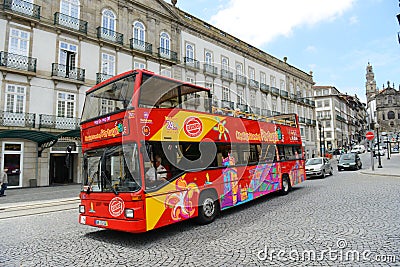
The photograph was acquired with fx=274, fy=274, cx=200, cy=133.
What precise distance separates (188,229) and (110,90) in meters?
4.42

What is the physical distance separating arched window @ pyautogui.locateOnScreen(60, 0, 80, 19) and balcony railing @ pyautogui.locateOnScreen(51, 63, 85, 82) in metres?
4.71

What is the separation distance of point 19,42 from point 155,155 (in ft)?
67.2

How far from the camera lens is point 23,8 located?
21.0 meters

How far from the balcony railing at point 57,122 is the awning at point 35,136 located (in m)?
1.23

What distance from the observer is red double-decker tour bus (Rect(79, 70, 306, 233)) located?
20.9 ft

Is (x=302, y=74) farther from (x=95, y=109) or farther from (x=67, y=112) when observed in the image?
(x=95, y=109)

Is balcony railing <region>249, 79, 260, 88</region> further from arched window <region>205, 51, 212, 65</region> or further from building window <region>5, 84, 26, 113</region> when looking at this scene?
building window <region>5, 84, 26, 113</region>

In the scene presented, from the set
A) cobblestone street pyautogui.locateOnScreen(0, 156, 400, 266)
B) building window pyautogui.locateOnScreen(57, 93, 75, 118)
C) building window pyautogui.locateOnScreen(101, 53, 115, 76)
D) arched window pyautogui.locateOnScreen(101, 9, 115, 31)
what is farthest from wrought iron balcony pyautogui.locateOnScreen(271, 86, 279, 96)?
cobblestone street pyautogui.locateOnScreen(0, 156, 400, 266)

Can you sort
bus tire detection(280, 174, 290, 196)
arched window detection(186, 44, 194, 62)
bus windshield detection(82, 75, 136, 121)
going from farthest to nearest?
arched window detection(186, 44, 194, 62)
bus tire detection(280, 174, 290, 196)
bus windshield detection(82, 75, 136, 121)

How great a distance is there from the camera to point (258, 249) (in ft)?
18.3

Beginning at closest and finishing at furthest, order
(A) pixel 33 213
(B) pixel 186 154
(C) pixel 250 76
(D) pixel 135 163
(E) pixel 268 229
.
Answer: (D) pixel 135 163
(E) pixel 268 229
(B) pixel 186 154
(A) pixel 33 213
(C) pixel 250 76

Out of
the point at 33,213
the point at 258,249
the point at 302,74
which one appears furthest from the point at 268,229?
the point at 302,74

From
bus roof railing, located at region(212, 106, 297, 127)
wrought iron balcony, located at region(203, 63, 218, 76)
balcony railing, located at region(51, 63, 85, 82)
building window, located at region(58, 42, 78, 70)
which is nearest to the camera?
bus roof railing, located at region(212, 106, 297, 127)

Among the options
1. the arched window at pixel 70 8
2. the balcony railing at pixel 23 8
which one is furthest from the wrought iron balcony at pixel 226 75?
the balcony railing at pixel 23 8
